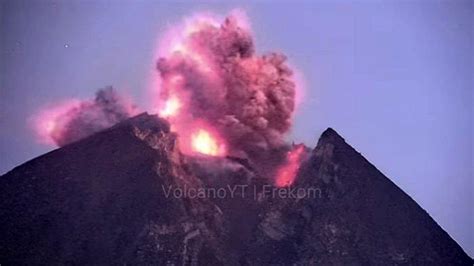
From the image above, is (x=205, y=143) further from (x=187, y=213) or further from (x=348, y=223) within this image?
(x=348, y=223)

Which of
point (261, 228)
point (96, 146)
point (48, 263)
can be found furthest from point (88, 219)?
point (261, 228)

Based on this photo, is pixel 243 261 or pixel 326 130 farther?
pixel 326 130

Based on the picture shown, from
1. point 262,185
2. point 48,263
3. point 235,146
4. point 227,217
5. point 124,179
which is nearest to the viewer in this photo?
point 48,263

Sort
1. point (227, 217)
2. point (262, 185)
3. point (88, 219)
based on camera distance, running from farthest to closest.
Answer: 1. point (262, 185)
2. point (227, 217)
3. point (88, 219)

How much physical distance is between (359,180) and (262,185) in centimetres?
834

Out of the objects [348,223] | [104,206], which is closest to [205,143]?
[104,206]

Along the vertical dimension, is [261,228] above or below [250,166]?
below

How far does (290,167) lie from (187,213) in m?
13.7

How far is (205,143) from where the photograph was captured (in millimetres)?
55844

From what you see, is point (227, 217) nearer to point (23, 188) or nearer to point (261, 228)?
point (261, 228)

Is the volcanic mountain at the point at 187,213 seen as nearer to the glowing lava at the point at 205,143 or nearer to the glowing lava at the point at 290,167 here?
the glowing lava at the point at 290,167

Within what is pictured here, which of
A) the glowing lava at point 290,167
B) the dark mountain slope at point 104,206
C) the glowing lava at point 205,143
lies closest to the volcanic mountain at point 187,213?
the dark mountain slope at point 104,206

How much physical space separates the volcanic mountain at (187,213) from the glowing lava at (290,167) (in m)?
1.50

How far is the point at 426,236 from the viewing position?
139 ft
